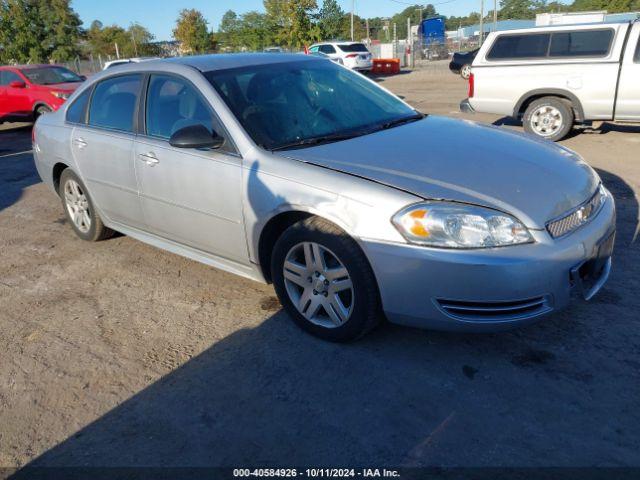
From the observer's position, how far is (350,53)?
1062 inches

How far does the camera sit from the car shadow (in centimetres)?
741

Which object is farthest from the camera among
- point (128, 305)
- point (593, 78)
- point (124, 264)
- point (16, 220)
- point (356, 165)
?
point (593, 78)

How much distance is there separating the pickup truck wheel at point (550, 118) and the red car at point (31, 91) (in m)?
10.3

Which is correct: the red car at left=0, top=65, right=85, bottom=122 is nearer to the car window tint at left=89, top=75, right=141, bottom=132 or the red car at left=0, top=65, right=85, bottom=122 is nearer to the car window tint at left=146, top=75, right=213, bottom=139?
the car window tint at left=89, top=75, right=141, bottom=132

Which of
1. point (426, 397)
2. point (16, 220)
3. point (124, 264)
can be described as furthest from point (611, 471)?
point (16, 220)

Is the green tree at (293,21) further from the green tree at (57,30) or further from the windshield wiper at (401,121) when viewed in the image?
the windshield wiper at (401,121)

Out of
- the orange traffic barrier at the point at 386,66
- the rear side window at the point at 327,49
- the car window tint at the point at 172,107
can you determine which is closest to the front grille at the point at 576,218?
the car window tint at the point at 172,107

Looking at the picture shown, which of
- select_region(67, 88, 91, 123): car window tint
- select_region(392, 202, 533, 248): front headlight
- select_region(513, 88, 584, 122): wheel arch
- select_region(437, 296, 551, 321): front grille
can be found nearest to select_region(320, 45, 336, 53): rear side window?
select_region(513, 88, 584, 122): wheel arch

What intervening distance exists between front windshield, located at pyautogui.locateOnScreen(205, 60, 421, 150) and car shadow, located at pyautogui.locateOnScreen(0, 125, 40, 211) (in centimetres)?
455

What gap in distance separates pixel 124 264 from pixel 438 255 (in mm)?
3038

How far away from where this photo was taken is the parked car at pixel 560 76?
801 cm

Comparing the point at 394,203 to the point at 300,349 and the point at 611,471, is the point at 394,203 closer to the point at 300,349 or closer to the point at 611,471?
the point at 300,349

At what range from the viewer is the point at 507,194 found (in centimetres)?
285

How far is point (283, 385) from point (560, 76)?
24.6ft
